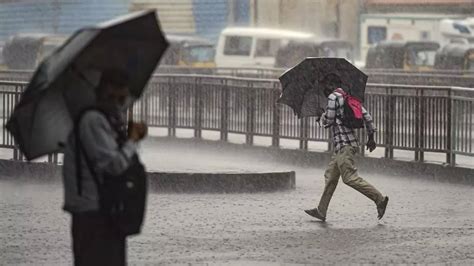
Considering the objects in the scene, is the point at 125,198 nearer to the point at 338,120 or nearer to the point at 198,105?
the point at 338,120

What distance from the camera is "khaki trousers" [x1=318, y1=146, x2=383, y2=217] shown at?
50.1ft

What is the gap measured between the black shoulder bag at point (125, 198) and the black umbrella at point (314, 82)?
8.00 metres

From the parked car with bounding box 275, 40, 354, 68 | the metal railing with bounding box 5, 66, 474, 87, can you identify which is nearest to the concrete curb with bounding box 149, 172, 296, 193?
the metal railing with bounding box 5, 66, 474, 87

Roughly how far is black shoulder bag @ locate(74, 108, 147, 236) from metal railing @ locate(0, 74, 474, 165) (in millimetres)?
12941

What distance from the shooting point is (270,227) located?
48.2ft

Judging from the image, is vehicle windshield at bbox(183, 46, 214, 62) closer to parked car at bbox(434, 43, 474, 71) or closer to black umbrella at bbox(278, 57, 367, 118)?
parked car at bbox(434, 43, 474, 71)

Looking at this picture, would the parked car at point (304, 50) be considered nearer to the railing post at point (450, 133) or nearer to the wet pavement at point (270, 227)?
the railing post at point (450, 133)

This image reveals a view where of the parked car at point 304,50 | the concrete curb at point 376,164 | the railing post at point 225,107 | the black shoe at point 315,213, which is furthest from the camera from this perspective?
the parked car at point 304,50

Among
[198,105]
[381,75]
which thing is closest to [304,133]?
[198,105]

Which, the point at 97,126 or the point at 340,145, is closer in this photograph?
the point at 97,126

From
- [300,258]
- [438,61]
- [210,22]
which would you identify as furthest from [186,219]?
[210,22]

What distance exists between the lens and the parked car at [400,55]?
147ft

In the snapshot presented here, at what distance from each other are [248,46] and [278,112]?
2237cm

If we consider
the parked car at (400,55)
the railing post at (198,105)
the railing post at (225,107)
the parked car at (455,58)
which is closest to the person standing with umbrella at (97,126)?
the railing post at (225,107)
